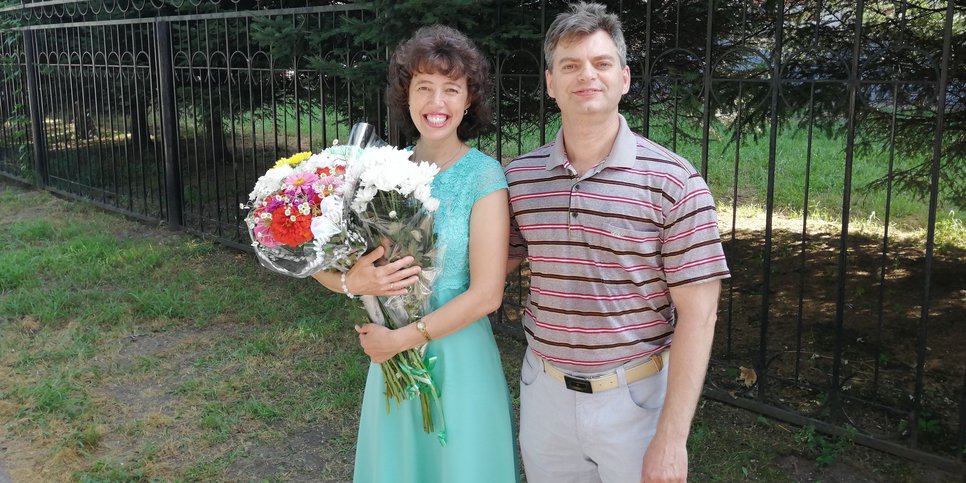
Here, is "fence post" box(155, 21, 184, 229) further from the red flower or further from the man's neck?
the man's neck

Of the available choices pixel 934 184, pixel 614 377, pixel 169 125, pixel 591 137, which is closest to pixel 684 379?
pixel 614 377

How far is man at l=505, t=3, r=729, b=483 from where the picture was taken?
5.86 ft

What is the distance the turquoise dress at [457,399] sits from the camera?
2.11 meters

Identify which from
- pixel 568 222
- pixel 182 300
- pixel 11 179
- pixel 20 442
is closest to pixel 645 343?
pixel 568 222

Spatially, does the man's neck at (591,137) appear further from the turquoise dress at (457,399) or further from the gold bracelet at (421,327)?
the gold bracelet at (421,327)

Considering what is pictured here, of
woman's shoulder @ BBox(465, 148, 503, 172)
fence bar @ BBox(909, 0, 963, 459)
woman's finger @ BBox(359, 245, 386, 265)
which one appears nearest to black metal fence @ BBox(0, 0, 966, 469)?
fence bar @ BBox(909, 0, 963, 459)

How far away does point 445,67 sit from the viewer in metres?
2.11

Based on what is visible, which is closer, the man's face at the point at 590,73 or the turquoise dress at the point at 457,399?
the man's face at the point at 590,73

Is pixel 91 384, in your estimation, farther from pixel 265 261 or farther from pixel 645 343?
pixel 645 343

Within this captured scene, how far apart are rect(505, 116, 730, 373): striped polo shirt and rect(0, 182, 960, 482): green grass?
633mm

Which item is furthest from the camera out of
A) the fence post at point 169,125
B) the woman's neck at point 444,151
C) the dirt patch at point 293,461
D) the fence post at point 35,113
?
the fence post at point 35,113

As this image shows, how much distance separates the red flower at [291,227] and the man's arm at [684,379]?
876 mm

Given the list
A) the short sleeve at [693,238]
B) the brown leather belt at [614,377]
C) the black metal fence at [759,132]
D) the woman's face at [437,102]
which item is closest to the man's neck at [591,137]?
the short sleeve at [693,238]

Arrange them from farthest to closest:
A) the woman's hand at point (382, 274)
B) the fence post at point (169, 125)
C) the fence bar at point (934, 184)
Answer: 1. the fence post at point (169, 125)
2. the fence bar at point (934, 184)
3. the woman's hand at point (382, 274)
